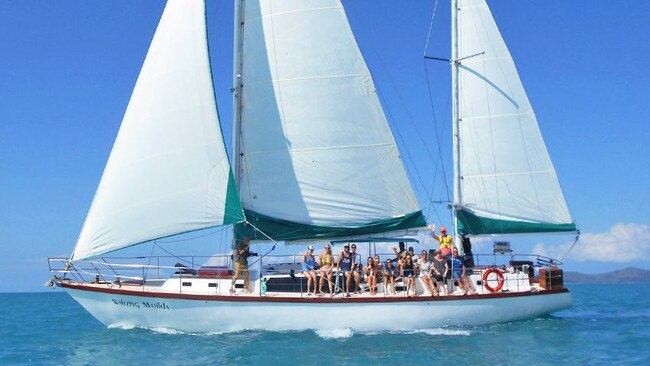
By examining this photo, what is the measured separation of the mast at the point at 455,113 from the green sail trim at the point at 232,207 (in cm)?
810

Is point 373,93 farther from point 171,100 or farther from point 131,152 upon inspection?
point 131,152

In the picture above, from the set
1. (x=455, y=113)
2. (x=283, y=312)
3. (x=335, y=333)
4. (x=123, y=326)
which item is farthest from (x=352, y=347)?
(x=455, y=113)

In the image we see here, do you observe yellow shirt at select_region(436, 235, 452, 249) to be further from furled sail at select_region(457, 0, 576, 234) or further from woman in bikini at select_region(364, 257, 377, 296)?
furled sail at select_region(457, 0, 576, 234)

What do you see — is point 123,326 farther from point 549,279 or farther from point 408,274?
point 549,279

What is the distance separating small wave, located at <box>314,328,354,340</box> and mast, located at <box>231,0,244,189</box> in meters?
5.05

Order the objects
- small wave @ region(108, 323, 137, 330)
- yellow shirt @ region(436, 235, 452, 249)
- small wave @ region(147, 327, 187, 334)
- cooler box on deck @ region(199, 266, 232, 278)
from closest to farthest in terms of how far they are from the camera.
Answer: small wave @ region(147, 327, 187, 334)
small wave @ region(108, 323, 137, 330)
cooler box on deck @ region(199, 266, 232, 278)
yellow shirt @ region(436, 235, 452, 249)

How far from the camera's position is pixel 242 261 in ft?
60.1

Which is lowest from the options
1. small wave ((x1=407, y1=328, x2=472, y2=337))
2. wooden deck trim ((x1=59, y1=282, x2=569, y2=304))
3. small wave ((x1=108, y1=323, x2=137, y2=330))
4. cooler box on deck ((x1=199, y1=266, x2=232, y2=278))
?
small wave ((x1=407, y1=328, x2=472, y2=337))

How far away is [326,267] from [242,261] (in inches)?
96.8

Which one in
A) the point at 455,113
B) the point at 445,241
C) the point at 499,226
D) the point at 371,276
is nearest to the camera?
the point at 371,276

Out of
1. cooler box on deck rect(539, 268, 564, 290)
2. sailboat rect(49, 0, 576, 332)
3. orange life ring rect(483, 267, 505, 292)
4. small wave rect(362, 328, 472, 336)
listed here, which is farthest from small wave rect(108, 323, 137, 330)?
cooler box on deck rect(539, 268, 564, 290)

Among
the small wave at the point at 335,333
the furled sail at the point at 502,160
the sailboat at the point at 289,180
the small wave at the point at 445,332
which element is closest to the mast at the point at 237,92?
the sailboat at the point at 289,180

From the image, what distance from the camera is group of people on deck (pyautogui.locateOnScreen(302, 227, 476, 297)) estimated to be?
17.9 metres

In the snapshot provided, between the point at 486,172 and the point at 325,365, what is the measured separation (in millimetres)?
10945
